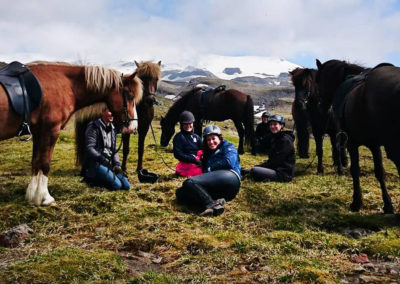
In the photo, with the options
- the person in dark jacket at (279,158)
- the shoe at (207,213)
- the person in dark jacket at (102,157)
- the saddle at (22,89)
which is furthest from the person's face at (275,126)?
the saddle at (22,89)

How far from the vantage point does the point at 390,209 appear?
7.34 m

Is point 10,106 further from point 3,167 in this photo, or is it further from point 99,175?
point 3,167

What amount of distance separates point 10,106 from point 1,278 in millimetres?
3312

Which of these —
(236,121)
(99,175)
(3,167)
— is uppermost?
(236,121)

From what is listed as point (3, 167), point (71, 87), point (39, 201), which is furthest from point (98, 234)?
point (3, 167)

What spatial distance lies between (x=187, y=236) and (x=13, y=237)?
2693 millimetres

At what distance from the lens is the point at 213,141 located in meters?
8.27

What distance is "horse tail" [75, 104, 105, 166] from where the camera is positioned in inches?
319

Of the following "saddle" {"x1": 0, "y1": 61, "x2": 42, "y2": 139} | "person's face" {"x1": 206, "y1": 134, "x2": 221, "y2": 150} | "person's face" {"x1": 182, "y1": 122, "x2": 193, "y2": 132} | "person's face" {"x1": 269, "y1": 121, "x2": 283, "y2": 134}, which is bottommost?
"person's face" {"x1": 206, "y1": 134, "x2": 221, "y2": 150}

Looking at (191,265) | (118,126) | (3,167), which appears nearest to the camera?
(191,265)

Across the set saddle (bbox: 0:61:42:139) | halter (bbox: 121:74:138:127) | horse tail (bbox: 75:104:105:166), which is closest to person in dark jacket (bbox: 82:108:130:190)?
horse tail (bbox: 75:104:105:166)

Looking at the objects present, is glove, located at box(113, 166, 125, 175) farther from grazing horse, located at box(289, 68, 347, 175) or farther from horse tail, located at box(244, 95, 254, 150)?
horse tail, located at box(244, 95, 254, 150)

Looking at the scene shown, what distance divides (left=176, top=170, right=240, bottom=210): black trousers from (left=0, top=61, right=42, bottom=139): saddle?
10.9 ft

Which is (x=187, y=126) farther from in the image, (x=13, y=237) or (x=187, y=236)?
(x=13, y=237)
